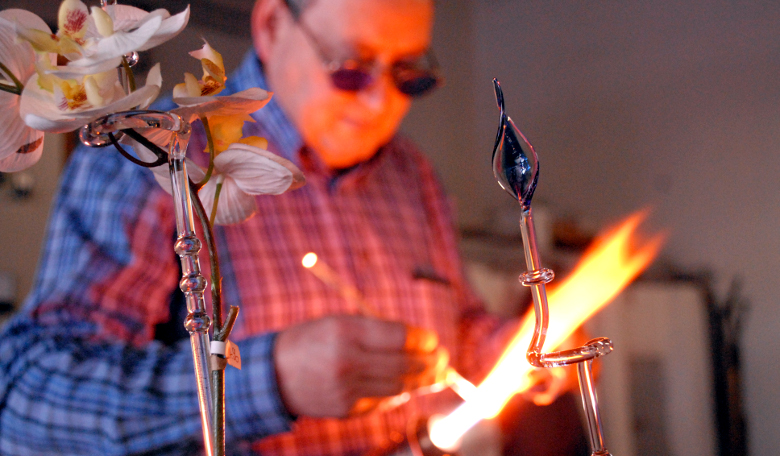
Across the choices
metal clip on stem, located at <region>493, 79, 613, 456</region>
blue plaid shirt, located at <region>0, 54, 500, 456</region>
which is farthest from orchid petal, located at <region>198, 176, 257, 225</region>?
blue plaid shirt, located at <region>0, 54, 500, 456</region>

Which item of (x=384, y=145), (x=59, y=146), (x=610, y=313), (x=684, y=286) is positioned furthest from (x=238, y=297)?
(x=684, y=286)

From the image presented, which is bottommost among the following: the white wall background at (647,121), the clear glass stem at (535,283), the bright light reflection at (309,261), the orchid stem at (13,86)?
the clear glass stem at (535,283)

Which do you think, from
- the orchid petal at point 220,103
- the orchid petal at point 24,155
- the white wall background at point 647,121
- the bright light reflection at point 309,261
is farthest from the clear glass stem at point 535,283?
the white wall background at point 647,121

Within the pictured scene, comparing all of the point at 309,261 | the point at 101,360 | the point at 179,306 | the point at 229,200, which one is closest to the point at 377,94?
the point at 309,261

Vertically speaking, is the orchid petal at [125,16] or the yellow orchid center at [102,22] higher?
the orchid petal at [125,16]

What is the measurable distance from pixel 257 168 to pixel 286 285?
64cm

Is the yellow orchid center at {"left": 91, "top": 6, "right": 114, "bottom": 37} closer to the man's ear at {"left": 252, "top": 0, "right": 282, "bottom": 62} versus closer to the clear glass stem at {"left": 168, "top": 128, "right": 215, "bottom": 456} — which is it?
the clear glass stem at {"left": 168, "top": 128, "right": 215, "bottom": 456}

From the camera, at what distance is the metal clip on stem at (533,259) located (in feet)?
0.67

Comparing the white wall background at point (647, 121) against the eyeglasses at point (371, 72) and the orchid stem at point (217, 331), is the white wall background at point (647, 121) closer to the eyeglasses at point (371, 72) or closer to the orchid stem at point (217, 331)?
the eyeglasses at point (371, 72)

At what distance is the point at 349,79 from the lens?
90 centimetres

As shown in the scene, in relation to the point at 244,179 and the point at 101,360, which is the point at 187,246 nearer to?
the point at 244,179

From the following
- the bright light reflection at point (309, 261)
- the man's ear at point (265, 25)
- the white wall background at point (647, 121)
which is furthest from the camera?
the white wall background at point (647, 121)

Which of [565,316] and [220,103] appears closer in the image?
[220,103]

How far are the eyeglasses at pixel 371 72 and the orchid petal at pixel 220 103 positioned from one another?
0.67 metres
